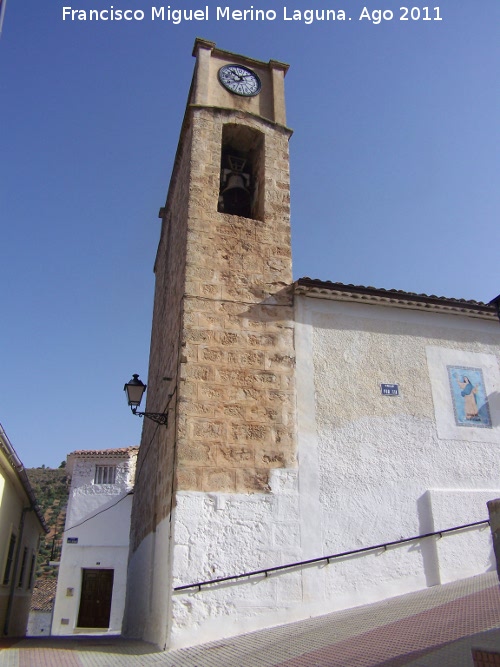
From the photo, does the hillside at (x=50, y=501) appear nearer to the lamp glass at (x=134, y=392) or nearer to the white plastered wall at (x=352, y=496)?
the lamp glass at (x=134, y=392)

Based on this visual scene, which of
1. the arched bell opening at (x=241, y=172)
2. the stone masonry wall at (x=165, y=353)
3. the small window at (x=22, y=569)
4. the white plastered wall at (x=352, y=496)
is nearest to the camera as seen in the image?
the white plastered wall at (x=352, y=496)

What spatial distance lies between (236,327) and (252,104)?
16.5 ft

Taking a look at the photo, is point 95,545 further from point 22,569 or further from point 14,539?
point 14,539

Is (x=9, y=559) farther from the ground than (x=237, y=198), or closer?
closer

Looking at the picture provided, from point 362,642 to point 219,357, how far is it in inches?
160

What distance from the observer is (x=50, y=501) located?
131ft

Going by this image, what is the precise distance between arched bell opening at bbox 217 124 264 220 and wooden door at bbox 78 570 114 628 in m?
13.0

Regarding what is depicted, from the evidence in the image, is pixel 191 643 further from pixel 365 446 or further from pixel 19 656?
pixel 365 446

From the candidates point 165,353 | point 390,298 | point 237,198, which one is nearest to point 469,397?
point 390,298

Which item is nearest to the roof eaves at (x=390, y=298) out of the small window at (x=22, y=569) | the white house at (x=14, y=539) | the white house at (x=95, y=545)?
the white house at (x=14, y=539)

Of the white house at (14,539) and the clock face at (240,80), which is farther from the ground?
the clock face at (240,80)

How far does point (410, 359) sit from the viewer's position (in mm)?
9172

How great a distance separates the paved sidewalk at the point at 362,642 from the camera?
4828 millimetres

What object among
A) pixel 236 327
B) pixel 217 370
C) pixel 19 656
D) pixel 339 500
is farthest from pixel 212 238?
pixel 19 656
